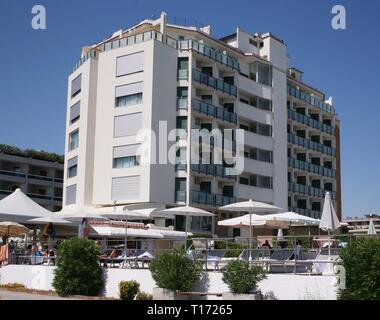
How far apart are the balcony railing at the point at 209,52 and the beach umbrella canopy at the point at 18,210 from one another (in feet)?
89.6

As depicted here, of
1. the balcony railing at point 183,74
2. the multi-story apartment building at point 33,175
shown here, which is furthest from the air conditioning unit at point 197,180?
the multi-story apartment building at point 33,175

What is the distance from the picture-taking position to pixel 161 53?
154 feet

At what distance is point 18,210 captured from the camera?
2361 centimetres

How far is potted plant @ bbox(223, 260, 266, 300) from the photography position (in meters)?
16.1

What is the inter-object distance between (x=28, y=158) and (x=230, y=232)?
32.1m

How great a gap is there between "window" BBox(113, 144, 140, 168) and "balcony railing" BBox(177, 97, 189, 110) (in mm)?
5373

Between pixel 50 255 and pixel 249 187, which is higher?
pixel 249 187

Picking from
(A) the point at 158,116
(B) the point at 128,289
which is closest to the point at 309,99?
(A) the point at 158,116

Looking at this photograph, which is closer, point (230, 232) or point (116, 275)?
point (116, 275)

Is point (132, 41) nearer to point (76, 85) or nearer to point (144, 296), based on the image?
point (76, 85)

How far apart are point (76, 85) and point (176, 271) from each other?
3818 cm

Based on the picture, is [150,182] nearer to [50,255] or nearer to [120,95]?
[120,95]
